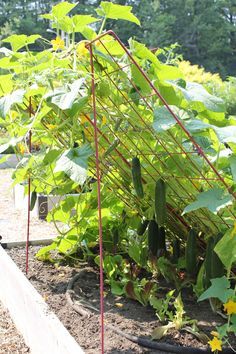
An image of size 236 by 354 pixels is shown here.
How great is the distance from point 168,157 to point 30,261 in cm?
137

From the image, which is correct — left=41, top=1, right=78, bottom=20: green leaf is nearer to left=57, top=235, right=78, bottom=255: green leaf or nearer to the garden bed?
the garden bed

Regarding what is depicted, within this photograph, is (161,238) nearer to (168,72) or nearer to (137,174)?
(137,174)

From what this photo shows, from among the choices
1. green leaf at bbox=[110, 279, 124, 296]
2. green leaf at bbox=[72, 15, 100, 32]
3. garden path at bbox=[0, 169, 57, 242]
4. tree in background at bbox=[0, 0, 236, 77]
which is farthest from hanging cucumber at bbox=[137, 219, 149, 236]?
tree in background at bbox=[0, 0, 236, 77]

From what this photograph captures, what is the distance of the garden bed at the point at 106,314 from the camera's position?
91.9 inches

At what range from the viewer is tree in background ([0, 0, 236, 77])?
37000mm

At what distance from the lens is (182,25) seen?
39656 mm

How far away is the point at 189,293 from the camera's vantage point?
289 cm

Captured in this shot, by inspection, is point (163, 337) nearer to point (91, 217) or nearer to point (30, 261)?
point (91, 217)

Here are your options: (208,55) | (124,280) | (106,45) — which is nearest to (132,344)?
(124,280)

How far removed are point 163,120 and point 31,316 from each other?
4.20ft

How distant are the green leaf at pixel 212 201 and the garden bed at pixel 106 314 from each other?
70 cm

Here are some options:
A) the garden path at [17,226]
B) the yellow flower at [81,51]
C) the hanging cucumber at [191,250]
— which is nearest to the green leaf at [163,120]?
the yellow flower at [81,51]

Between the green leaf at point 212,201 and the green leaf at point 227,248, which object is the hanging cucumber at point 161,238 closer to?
the green leaf at point 227,248

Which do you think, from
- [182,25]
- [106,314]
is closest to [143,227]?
[106,314]
